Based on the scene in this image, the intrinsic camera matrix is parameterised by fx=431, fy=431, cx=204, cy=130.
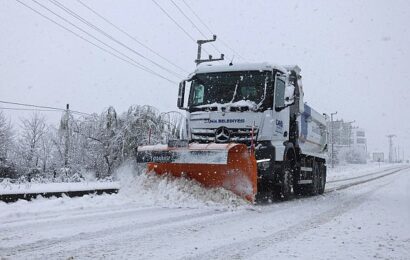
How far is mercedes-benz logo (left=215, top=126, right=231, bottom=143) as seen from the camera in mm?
8852

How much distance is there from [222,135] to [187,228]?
3.47 m

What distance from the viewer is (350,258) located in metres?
Answer: 4.08

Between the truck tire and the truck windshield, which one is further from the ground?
the truck windshield

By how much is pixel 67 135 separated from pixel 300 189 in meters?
19.1

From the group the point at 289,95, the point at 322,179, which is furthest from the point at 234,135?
the point at 322,179

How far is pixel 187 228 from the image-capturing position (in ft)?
18.6

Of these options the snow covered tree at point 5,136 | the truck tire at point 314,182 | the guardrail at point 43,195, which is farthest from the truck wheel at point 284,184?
the snow covered tree at point 5,136

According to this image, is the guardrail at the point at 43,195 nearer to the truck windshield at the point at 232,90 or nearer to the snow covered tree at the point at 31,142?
the truck windshield at the point at 232,90

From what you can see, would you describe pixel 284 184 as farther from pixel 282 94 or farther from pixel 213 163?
pixel 213 163

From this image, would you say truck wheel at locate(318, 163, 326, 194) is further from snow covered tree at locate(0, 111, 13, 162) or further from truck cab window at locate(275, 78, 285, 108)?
snow covered tree at locate(0, 111, 13, 162)

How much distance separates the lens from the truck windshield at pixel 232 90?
912 cm

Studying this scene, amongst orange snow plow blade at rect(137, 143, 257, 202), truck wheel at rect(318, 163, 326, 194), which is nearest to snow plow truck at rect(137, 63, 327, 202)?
orange snow plow blade at rect(137, 143, 257, 202)

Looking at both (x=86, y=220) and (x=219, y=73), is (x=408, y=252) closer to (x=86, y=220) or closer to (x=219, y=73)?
(x=86, y=220)

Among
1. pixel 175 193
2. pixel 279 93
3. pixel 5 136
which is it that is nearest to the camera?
pixel 175 193
